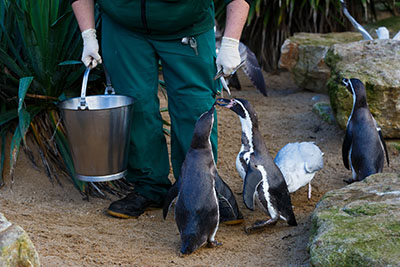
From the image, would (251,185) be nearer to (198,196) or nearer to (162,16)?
(198,196)

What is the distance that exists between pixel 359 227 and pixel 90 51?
1.74m

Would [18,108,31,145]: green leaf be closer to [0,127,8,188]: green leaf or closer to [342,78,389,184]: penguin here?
[0,127,8,188]: green leaf

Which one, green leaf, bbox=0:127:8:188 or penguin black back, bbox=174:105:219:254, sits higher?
penguin black back, bbox=174:105:219:254

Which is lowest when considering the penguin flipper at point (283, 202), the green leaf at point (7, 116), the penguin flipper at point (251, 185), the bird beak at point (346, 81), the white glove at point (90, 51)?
the penguin flipper at point (283, 202)

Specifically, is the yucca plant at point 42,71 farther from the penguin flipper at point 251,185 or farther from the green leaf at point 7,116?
the penguin flipper at point 251,185

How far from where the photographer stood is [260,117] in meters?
5.68

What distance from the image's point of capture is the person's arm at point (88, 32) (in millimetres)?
3311

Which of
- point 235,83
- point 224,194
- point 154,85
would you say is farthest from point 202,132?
point 235,83

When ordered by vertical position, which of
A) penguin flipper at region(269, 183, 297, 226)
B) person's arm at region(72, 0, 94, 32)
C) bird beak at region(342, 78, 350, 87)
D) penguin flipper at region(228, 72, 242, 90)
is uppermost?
person's arm at region(72, 0, 94, 32)

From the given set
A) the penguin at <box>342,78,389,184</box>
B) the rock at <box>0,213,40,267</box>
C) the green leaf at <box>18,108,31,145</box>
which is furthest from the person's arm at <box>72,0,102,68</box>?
the penguin at <box>342,78,389,184</box>

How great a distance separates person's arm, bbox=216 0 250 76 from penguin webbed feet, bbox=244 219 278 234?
813mm

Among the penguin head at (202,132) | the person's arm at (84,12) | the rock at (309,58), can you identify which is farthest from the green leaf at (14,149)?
the rock at (309,58)

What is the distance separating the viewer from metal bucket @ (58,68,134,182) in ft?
9.92

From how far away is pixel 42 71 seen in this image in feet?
12.7
